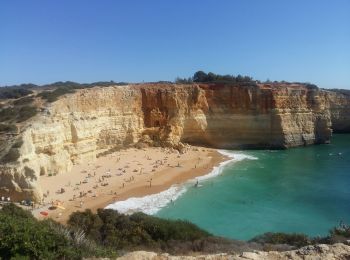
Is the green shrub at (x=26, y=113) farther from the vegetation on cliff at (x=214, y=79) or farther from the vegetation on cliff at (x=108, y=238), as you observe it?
the vegetation on cliff at (x=214, y=79)

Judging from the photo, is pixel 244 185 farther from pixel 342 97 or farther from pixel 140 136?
pixel 342 97

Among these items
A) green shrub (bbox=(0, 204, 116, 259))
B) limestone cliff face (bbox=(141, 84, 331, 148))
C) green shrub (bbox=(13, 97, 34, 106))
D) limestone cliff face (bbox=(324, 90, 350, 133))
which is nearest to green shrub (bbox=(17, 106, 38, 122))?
green shrub (bbox=(13, 97, 34, 106))

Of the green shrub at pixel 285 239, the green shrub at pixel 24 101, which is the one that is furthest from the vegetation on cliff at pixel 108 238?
the green shrub at pixel 24 101

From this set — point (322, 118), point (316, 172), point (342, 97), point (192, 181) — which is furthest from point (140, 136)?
point (342, 97)

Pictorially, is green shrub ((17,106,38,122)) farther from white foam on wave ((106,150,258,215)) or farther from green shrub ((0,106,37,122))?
white foam on wave ((106,150,258,215))

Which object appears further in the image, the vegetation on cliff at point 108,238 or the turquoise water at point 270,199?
the turquoise water at point 270,199

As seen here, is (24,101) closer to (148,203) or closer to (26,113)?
(26,113)

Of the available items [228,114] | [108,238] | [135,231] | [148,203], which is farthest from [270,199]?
[228,114]
